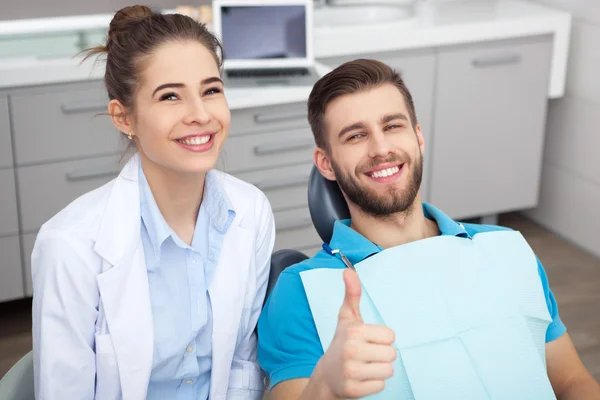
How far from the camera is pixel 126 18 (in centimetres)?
174

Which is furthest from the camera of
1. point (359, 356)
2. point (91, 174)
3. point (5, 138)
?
point (91, 174)

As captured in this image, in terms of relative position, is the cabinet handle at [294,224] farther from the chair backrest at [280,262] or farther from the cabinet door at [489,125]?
the chair backrest at [280,262]

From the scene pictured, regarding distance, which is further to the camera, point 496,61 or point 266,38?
point 496,61

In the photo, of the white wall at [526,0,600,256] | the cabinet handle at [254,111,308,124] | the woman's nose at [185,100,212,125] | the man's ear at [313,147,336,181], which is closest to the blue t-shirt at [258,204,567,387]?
the man's ear at [313,147,336,181]

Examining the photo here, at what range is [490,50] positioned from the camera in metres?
3.50

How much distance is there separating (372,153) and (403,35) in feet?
5.23

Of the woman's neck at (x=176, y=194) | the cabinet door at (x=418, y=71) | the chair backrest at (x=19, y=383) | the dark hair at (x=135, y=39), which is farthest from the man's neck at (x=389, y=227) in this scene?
the cabinet door at (x=418, y=71)

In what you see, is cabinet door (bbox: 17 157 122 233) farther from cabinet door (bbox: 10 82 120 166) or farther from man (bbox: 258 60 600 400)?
man (bbox: 258 60 600 400)

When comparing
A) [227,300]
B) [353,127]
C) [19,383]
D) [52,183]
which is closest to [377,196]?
[353,127]

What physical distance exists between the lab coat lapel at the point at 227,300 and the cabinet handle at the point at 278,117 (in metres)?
1.35

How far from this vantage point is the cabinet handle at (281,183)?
3.20 m

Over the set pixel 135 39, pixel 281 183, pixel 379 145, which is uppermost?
pixel 135 39

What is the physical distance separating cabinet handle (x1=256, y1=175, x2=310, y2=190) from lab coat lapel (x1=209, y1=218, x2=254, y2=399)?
1.41 metres

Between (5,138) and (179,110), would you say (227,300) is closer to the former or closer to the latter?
(179,110)
